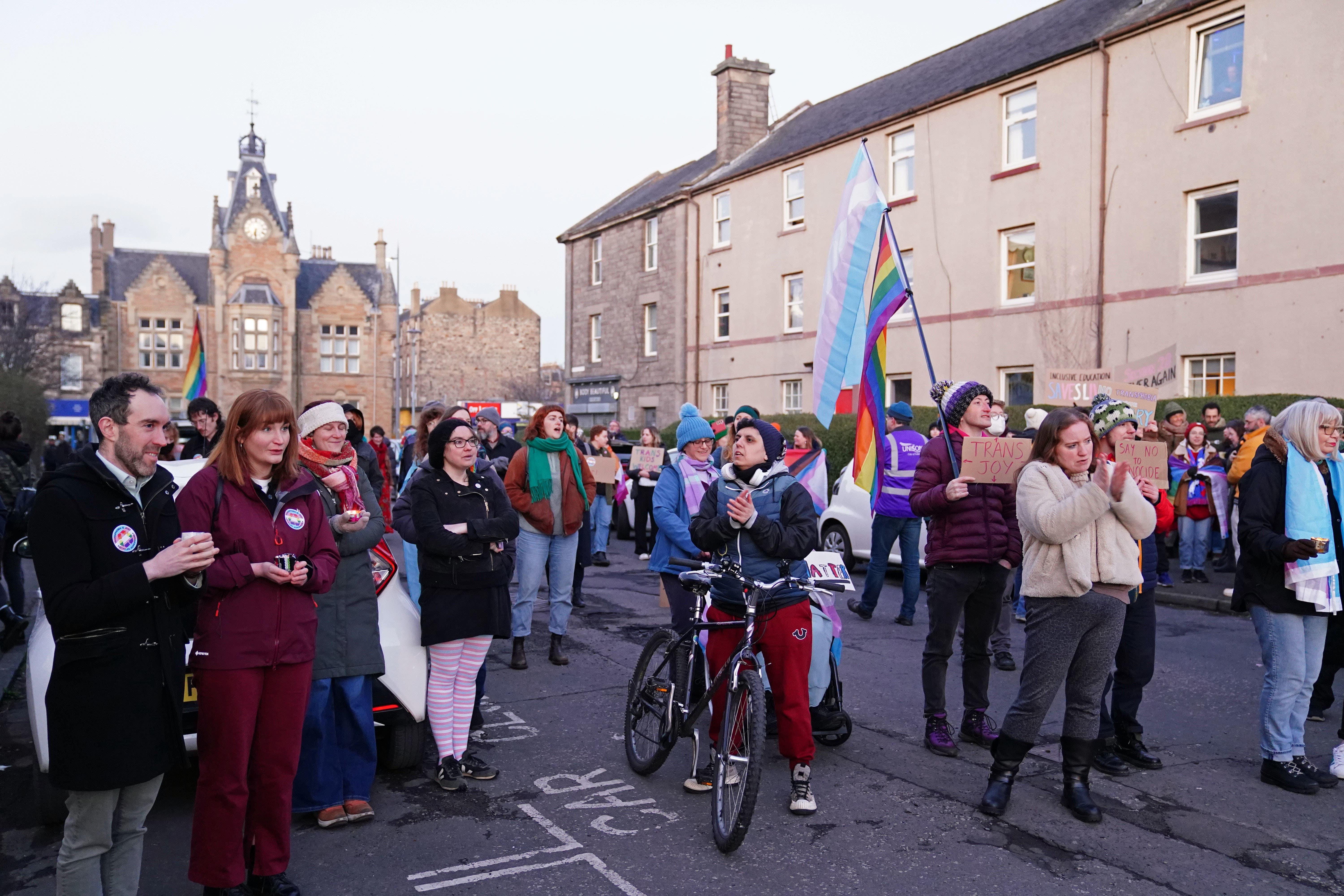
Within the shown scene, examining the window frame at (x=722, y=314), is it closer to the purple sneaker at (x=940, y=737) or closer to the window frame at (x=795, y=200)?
the window frame at (x=795, y=200)

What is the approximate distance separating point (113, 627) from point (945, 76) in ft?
75.8

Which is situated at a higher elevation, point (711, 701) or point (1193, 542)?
point (711, 701)

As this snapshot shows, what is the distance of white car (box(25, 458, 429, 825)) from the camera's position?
449cm

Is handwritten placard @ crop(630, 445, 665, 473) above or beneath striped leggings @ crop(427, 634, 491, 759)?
above

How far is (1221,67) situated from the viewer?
16969mm

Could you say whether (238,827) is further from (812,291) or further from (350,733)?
(812,291)

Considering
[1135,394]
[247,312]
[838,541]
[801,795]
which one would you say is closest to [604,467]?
[838,541]

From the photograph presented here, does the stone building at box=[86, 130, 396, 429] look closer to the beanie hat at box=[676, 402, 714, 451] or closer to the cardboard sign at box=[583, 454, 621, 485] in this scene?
the cardboard sign at box=[583, 454, 621, 485]

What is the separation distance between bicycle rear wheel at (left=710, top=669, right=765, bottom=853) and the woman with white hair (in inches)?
109

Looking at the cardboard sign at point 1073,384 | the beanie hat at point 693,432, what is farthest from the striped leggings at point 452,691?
the cardboard sign at point 1073,384

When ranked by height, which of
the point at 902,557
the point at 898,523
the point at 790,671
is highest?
the point at 898,523

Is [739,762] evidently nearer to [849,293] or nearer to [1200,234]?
[849,293]

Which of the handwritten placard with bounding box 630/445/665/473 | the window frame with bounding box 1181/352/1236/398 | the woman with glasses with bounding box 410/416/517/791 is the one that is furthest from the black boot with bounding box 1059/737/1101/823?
the window frame with bounding box 1181/352/1236/398

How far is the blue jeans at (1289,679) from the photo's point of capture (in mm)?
5188
